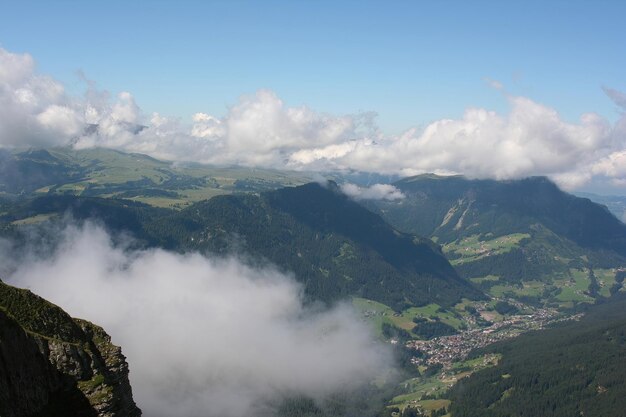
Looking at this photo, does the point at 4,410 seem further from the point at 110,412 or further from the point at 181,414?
the point at 181,414

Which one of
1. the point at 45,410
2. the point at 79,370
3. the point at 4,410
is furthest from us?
the point at 79,370

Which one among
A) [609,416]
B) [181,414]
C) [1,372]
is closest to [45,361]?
[1,372]

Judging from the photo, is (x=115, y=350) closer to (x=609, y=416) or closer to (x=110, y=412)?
(x=110, y=412)

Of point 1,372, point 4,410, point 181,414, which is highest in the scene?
point 1,372

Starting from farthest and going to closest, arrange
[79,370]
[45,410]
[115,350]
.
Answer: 1. [115,350]
2. [79,370]
3. [45,410]

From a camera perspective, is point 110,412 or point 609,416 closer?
point 110,412

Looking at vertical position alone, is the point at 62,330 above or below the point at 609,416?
above

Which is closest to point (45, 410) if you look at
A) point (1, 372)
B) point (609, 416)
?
point (1, 372)
